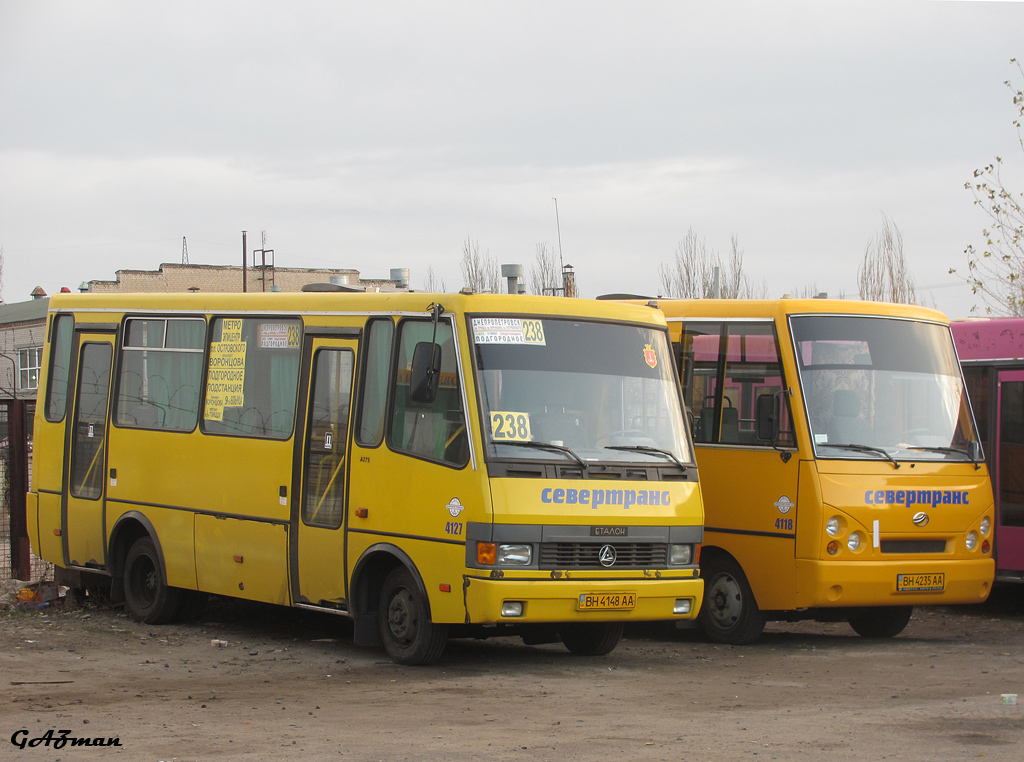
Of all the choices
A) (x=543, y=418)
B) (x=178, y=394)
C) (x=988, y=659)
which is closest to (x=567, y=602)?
(x=543, y=418)

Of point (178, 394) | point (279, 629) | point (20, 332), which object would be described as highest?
point (20, 332)

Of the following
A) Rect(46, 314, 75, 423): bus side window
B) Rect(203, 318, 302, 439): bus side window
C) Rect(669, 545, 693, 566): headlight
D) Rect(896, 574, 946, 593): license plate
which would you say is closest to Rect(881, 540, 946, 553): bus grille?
Rect(896, 574, 946, 593): license plate

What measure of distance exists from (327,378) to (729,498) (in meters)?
3.62

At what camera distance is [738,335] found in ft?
40.1

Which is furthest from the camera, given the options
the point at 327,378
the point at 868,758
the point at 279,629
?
the point at 279,629

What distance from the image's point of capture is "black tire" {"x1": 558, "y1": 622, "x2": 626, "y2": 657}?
11.1 m

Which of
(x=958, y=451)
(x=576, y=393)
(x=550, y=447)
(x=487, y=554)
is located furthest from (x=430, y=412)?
(x=958, y=451)

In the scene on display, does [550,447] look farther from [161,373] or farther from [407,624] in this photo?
[161,373]

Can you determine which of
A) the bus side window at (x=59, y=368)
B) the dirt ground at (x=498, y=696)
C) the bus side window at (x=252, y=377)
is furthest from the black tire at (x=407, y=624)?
the bus side window at (x=59, y=368)

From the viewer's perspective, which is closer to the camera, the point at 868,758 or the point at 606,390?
the point at 868,758

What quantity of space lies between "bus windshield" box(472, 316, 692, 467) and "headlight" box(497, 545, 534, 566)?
2.03 feet

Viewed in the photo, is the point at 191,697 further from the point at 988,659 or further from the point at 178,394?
the point at 988,659

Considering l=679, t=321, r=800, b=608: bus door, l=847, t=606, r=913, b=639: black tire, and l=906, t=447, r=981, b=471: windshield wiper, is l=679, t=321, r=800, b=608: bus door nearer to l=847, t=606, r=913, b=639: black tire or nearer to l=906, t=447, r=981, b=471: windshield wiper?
l=906, t=447, r=981, b=471: windshield wiper

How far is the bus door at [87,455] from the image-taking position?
13.4m
